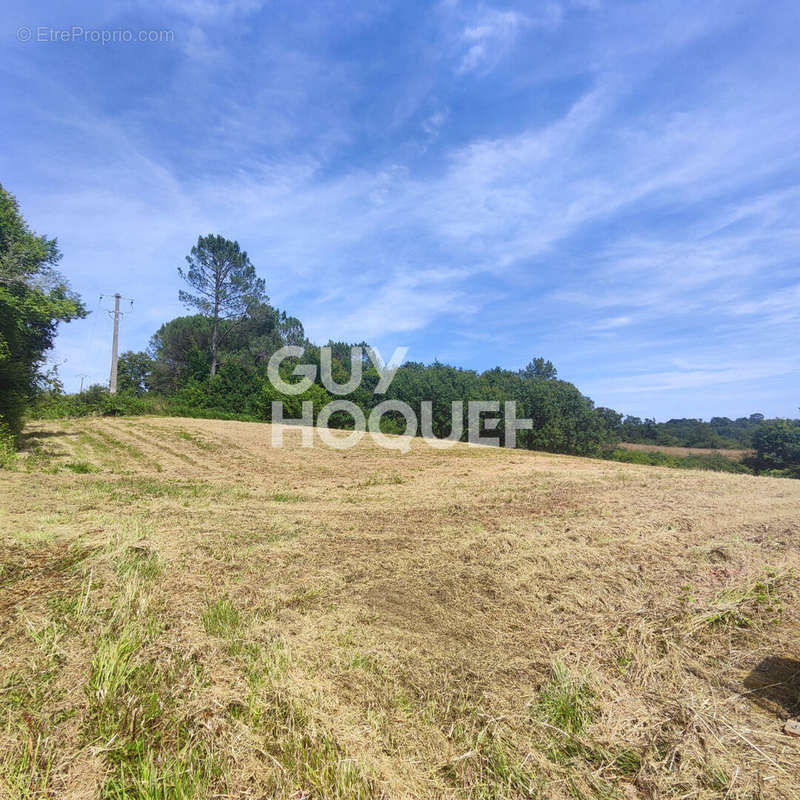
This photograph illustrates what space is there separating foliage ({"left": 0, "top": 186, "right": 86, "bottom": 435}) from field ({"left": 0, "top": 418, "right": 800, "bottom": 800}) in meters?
9.02

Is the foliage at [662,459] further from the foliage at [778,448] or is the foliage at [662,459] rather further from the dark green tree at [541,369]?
the dark green tree at [541,369]

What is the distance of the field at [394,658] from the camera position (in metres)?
1.97

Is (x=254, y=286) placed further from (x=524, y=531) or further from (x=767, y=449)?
(x=767, y=449)

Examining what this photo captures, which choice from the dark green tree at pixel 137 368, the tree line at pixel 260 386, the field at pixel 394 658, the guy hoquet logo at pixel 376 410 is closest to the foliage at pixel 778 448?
the tree line at pixel 260 386

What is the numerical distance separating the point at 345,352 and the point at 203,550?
166 feet

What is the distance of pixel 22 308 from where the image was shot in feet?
38.7

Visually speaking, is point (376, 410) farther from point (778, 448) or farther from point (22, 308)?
point (778, 448)

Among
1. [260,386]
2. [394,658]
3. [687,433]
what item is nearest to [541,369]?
[687,433]

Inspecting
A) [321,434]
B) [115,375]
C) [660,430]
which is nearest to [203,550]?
[321,434]

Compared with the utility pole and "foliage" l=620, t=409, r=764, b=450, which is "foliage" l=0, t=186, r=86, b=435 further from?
"foliage" l=620, t=409, r=764, b=450

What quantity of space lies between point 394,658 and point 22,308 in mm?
14670

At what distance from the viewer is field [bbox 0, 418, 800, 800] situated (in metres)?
1.97

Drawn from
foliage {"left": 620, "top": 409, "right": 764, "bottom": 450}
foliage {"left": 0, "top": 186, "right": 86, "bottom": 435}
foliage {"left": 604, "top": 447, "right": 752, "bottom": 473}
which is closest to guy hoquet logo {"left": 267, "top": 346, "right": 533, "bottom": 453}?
foliage {"left": 604, "top": 447, "right": 752, "bottom": 473}

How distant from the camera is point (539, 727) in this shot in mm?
2252
